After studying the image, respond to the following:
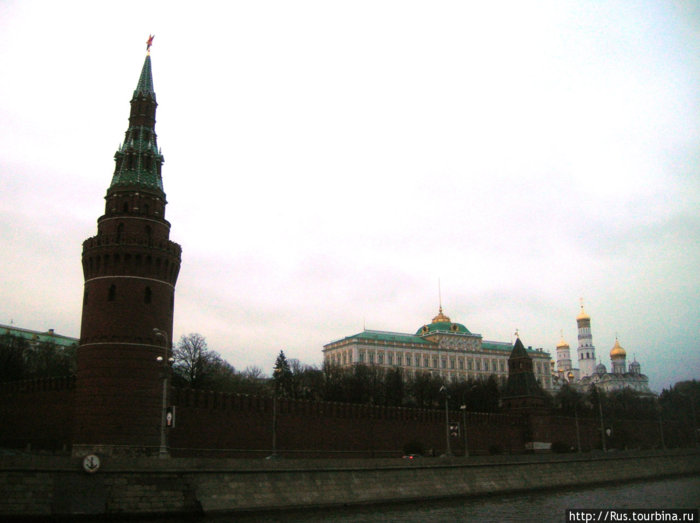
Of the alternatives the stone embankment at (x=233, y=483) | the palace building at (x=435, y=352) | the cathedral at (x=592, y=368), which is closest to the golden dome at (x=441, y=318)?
the palace building at (x=435, y=352)

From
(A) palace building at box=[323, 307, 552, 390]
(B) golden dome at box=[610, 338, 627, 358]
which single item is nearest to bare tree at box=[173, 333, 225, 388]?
(A) palace building at box=[323, 307, 552, 390]

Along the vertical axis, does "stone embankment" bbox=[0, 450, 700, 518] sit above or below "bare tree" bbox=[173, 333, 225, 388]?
below

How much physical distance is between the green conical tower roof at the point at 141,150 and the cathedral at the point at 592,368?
466 feet

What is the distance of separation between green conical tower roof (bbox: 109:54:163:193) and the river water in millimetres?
22572

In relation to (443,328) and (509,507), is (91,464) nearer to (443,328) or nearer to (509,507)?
(509,507)

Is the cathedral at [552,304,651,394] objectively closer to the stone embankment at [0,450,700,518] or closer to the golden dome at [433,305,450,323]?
the golden dome at [433,305,450,323]

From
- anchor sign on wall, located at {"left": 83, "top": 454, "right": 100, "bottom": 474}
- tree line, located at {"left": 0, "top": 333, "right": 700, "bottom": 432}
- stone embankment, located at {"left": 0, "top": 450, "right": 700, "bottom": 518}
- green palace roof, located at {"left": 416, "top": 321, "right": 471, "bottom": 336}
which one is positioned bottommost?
stone embankment, located at {"left": 0, "top": 450, "right": 700, "bottom": 518}

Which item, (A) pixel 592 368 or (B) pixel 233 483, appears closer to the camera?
(B) pixel 233 483

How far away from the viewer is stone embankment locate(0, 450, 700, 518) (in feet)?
89.0

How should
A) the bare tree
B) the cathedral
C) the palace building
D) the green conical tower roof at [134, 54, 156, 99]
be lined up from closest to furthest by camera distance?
the green conical tower roof at [134, 54, 156, 99] → the bare tree → the palace building → the cathedral

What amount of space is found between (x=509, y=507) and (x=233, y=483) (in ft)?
50.0

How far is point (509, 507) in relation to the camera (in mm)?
37906

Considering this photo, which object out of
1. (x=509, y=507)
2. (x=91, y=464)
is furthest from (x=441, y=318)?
(x=91, y=464)

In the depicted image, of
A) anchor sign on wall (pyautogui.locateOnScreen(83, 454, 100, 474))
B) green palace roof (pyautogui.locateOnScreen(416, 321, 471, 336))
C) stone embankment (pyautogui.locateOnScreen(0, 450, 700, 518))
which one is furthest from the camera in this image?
green palace roof (pyautogui.locateOnScreen(416, 321, 471, 336))
